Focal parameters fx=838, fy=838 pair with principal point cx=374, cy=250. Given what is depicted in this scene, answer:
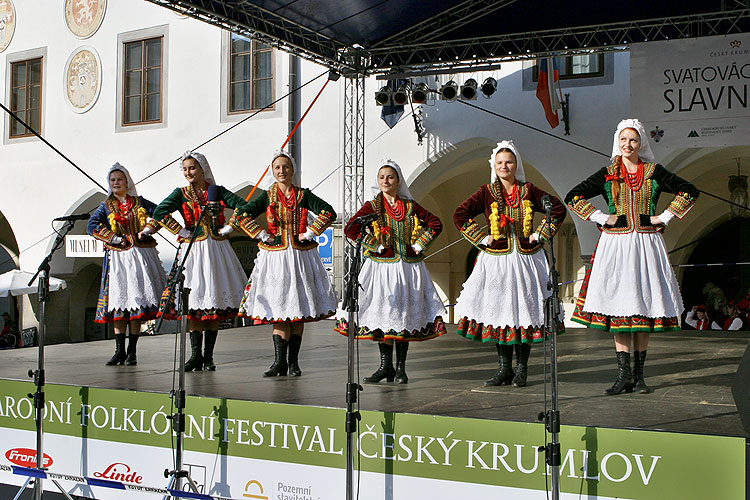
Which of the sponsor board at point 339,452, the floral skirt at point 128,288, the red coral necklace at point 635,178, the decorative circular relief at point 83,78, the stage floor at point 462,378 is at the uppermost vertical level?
the decorative circular relief at point 83,78

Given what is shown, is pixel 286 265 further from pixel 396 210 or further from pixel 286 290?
pixel 396 210

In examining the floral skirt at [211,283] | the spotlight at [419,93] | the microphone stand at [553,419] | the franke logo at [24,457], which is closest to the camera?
the microphone stand at [553,419]

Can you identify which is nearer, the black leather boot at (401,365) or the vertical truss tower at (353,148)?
the black leather boot at (401,365)

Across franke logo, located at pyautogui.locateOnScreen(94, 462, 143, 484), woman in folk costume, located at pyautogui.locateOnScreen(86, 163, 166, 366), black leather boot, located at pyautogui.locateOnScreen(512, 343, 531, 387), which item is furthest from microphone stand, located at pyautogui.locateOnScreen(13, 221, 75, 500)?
black leather boot, located at pyautogui.locateOnScreen(512, 343, 531, 387)

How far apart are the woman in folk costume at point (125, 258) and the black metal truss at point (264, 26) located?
1.78 meters

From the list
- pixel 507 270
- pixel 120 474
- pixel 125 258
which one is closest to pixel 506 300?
pixel 507 270

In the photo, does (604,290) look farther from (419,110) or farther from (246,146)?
(246,146)

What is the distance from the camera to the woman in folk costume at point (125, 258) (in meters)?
6.05

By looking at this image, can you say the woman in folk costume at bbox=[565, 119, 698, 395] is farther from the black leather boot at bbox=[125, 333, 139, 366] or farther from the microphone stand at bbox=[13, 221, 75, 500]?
the black leather boot at bbox=[125, 333, 139, 366]

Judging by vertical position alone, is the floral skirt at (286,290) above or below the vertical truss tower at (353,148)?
below

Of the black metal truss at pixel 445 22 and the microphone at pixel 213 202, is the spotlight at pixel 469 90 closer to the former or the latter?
the black metal truss at pixel 445 22

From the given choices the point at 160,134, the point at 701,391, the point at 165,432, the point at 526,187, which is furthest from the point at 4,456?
the point at 160,134

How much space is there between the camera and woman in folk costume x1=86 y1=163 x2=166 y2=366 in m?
6.05

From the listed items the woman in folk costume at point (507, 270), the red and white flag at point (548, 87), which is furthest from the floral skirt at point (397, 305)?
the red and white flag at point (548, 87)
